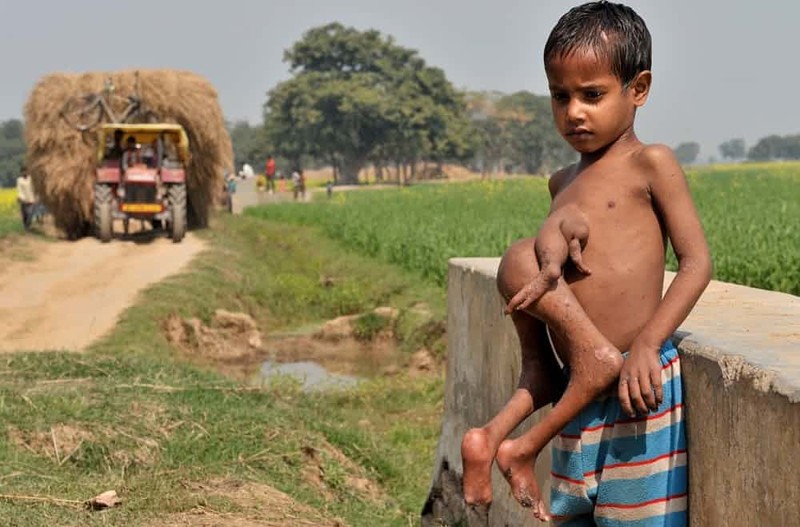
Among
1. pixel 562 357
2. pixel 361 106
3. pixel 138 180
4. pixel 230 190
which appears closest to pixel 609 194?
pixel 562 357

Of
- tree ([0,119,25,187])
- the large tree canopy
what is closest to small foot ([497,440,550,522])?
the large tree canopy

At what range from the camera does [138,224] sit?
22953 mm

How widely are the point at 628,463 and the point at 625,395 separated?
0.17 meters

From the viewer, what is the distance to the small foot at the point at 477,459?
2.54 meters

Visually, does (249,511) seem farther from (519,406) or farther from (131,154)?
(131,154)

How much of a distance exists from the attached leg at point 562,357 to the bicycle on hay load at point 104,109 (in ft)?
60.3

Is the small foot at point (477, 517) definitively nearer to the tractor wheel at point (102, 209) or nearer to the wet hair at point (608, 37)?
the wet hair at point (608, 37)

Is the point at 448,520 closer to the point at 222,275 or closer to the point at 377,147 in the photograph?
the point at 222,275

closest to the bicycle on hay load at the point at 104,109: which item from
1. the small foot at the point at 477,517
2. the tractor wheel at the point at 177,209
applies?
the tractor wheel at the point at 177,209

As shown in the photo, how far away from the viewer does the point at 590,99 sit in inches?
100

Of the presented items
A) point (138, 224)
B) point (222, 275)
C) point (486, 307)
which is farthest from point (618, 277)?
point (138, 224)

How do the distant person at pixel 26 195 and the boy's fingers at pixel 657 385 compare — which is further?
the distant person at pixel 26 195

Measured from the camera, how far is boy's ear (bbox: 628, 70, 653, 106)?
8.38ft

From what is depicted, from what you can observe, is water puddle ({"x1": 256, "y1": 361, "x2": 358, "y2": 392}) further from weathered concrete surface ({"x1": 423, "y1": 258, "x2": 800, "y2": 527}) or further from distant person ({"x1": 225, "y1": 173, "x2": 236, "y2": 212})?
distant person ({"x1": 225, "y1": 173, "x2": 236, "y2": 212})
